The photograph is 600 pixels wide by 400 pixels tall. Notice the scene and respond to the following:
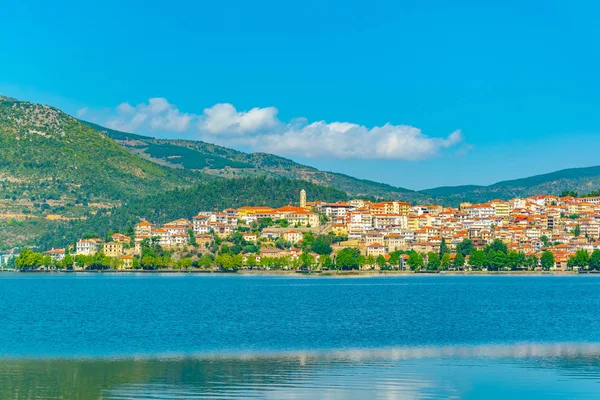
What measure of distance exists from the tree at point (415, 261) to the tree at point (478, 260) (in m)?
7.04

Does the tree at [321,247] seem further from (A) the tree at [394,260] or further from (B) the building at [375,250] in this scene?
(A) the tree at [394,260]

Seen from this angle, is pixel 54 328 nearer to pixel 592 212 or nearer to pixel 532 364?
pixel 532 364

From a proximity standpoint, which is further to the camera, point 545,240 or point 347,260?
point 545,240

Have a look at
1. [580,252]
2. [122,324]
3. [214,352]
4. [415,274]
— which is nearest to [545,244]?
[580,252]

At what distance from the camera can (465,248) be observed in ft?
494

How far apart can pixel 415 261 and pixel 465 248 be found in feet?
41.9

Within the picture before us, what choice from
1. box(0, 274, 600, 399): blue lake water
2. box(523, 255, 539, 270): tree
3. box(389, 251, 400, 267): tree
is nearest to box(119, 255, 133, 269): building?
box(389, 251, 400, 267): tree

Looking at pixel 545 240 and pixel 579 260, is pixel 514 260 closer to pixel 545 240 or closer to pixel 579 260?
pixel 579 260

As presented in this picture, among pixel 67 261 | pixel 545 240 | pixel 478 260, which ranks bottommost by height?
pixel 478 260

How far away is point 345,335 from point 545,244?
125m

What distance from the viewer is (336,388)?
26.7 m

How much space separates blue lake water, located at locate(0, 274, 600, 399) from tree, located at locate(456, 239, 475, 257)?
83304 mm

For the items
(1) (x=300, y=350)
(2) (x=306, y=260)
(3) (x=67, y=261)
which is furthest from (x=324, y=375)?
(3) (x=67, y=261)

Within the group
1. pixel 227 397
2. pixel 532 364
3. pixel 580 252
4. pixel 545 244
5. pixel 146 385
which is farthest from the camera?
pixel 545 244
